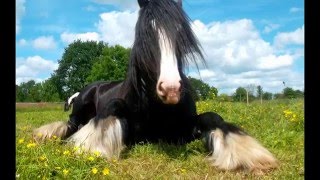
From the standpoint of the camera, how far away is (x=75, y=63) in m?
23.0

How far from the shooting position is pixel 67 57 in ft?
79.6

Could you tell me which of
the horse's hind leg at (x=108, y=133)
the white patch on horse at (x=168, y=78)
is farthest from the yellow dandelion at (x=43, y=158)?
the white patch on horse at (x=168, y=78)

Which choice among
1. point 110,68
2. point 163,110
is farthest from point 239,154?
point 110,68

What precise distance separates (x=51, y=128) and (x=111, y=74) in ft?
46.2

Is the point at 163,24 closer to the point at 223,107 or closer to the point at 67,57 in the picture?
the point at 223,107

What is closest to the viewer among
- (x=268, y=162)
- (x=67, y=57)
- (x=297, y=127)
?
(x=268, y=162)

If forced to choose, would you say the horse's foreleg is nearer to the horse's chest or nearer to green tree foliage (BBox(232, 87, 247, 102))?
the horse's chest

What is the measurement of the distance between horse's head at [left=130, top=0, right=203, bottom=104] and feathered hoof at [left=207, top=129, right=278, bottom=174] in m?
0.84

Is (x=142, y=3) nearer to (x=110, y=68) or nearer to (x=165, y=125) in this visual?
(x=165, y=125)

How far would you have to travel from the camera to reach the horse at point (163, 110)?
3.85 metres

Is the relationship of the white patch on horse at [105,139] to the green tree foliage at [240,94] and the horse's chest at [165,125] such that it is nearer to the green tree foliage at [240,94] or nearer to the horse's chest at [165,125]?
the horse's chest at [165,125]

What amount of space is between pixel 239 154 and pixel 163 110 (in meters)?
1.12

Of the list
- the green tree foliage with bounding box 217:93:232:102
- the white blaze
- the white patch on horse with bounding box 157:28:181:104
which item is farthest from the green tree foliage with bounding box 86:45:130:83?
the white patch on horse with bounding box 157:28:181:104
